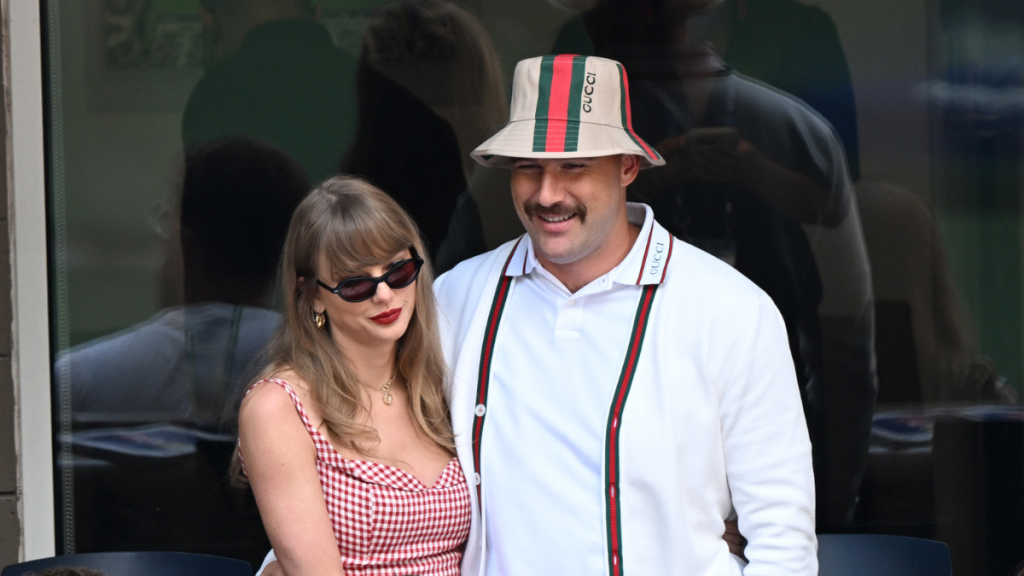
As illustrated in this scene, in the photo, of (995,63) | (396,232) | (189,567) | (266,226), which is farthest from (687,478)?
(995,63)

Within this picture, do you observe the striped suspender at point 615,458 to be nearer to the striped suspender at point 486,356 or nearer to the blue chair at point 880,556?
the striped suspender at point 486,356

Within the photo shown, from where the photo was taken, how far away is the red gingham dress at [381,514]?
221cm

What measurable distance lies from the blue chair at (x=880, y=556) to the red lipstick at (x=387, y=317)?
4.23 ft

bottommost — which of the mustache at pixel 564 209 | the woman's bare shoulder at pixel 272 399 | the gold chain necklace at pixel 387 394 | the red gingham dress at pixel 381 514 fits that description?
the red gingham dress at pixel 381 514

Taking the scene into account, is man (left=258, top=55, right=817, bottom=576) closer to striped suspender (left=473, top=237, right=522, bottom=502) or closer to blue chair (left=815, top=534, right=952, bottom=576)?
striped suspender (left=473, top=237, right=522, bottom=502)

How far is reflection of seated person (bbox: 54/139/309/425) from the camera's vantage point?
130 inches

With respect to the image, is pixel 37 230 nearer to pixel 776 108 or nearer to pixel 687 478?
pixel 687 478

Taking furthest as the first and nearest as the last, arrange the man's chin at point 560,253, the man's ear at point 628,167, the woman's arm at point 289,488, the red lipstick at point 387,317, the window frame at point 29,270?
the window frame at point 29,270
the man's ear at point 628,167
the man's chin at point 560,253
the red lipstick at point 387,317
the woman's arm at point 289,488

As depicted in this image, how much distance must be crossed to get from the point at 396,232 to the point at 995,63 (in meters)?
2.23

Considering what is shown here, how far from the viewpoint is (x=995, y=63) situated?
3314 mm

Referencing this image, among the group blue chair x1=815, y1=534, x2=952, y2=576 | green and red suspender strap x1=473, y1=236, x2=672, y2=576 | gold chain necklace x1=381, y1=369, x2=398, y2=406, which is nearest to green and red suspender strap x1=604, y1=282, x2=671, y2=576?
green and red suspender strap x1=473, y1=236, x2=672, y2=576

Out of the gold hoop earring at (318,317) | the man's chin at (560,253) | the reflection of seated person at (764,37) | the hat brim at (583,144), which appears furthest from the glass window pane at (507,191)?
the gold hoop earring at (318,317)

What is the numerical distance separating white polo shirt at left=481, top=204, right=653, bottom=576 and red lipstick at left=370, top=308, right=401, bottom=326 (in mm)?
322

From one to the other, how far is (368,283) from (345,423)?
32 centimetres
